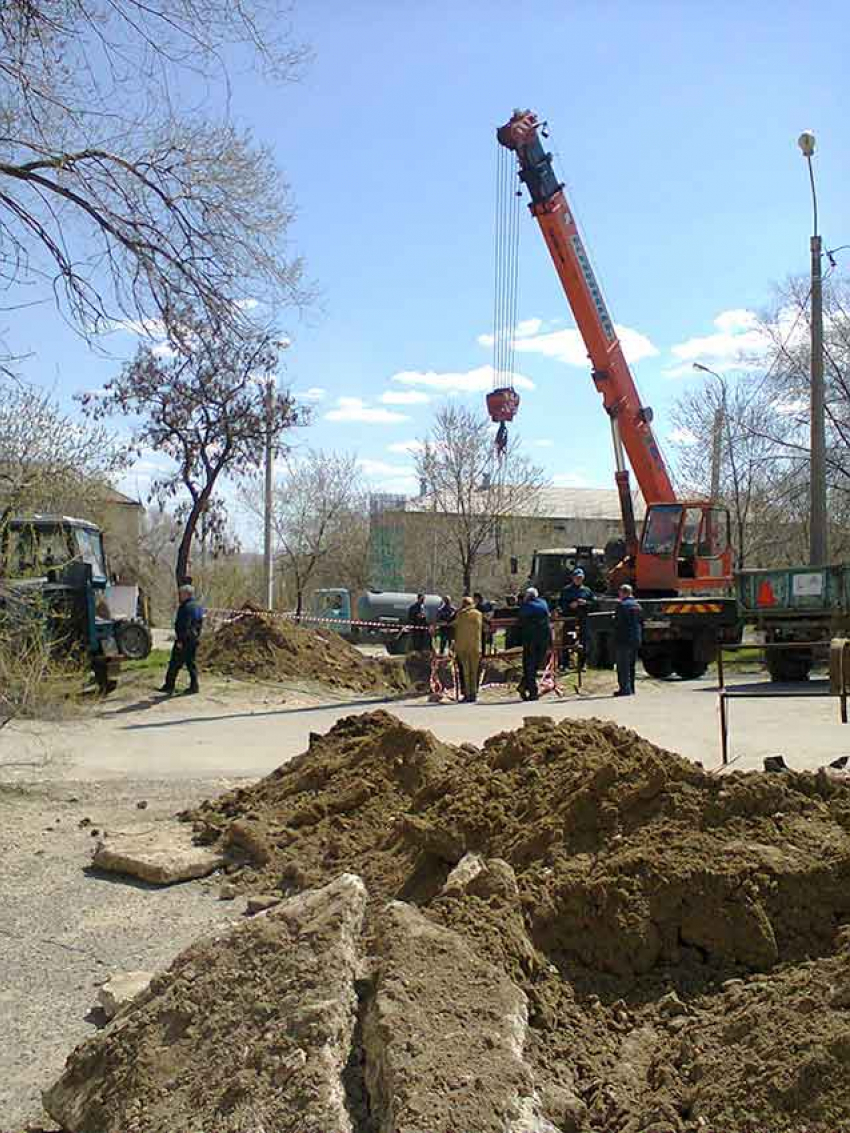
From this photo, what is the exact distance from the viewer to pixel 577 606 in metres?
20.9

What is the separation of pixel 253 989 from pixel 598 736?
391 centimetres

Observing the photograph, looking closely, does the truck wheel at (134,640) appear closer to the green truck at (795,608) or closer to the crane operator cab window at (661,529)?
the crane operator cab window at (661,529)

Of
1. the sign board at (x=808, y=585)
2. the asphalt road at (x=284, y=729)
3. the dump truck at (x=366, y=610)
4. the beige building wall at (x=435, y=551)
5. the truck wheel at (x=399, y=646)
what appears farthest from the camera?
the beige building wall at (x=435, y=551)

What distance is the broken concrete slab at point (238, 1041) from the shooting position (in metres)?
3.65

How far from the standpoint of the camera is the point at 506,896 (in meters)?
4.96

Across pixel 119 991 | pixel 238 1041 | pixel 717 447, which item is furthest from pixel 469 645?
pixel 717 447

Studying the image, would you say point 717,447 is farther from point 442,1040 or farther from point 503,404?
point 442,1040

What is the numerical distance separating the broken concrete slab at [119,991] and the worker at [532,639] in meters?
12.4

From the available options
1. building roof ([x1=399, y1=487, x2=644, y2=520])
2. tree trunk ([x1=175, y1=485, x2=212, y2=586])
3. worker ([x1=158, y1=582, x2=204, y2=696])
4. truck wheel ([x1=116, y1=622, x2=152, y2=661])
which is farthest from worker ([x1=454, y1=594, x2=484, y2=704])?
building roof ([x1=399, y1=487, x2=644, y2=520])

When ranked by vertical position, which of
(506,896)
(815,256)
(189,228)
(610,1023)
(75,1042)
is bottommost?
(75,1042)

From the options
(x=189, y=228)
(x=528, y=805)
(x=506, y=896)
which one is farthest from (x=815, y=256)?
(x=506, y=896)

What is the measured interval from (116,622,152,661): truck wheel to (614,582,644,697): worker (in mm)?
7686

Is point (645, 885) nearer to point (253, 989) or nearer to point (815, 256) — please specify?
point (253, 989)

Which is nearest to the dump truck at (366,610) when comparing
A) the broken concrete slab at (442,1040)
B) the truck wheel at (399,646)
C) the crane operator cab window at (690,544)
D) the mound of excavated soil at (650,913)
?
the truck wheel at (399,646)
